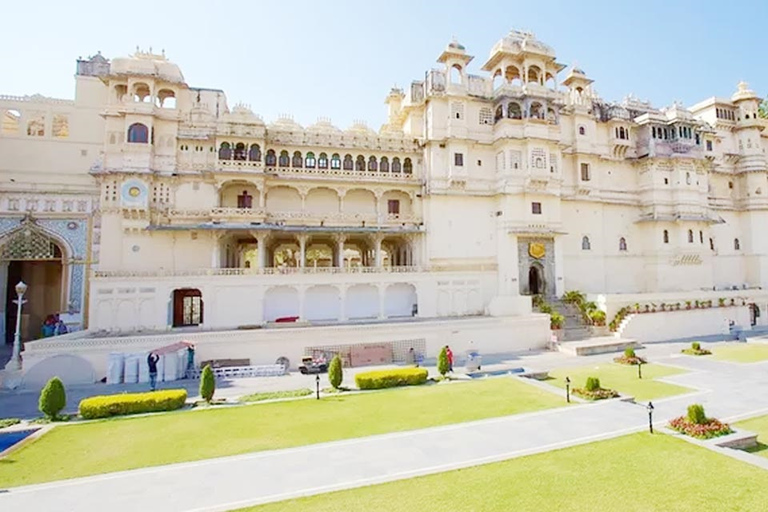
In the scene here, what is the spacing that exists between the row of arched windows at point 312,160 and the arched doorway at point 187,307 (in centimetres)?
1018

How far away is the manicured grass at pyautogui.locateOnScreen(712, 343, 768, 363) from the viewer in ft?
71.1

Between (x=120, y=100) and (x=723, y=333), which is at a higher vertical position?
(x=120, y=100)

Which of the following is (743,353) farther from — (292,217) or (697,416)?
(292,217)

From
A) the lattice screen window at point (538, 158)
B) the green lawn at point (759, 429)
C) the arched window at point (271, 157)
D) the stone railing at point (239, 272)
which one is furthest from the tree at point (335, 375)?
the lattice screen window at point (538, 158)

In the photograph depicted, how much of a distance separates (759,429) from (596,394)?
423 centimetres

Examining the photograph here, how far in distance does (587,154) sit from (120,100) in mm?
37948

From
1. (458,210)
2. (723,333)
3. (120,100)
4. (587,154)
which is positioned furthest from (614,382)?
(120,100)

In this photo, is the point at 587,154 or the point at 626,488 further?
the point at 587,154

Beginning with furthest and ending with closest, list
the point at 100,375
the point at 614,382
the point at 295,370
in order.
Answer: the point at 295,370 → the point at 100,375 → the point at 614,382

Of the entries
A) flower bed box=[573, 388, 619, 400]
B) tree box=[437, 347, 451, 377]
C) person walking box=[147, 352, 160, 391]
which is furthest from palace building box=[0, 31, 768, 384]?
flower bed box=[573, 388, 619, 400]

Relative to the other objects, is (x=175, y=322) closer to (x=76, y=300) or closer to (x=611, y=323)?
(x=76, y=300)

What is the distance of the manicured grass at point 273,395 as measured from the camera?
1579cm

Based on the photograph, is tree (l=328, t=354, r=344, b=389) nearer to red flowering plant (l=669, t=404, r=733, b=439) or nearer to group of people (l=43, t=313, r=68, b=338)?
red flowering plant (l=669, t=404, r=733, b=439)

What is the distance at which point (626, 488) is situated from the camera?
819 cm
